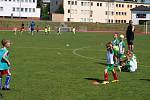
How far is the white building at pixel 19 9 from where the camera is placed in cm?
12345

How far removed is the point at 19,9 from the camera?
12625cm

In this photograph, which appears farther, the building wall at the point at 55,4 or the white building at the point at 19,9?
the building wall at the point at 55,4

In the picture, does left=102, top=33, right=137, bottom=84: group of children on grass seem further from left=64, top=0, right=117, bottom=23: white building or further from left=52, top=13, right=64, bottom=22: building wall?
left=64, top=0, right=117, bottom=23: white building

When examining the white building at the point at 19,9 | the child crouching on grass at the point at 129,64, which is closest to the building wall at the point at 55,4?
the white building at the point at 19,9

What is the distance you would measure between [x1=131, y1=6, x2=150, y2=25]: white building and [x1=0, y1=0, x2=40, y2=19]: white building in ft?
115

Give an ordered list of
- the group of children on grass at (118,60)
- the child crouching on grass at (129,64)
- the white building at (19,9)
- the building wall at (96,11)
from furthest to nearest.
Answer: the building wall at (96,11), the white building at (19,9), the child crouching on grass at (129,64), the group of children on grass at (118,60)

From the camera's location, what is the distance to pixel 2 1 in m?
123

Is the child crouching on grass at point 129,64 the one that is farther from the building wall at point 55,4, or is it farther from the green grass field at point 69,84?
the building wall at point 55,4

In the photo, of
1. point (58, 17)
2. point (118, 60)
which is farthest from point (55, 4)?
point (118, 60)

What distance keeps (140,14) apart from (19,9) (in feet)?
138

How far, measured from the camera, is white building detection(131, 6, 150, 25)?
145m

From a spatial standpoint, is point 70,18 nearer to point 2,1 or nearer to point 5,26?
point 2,1

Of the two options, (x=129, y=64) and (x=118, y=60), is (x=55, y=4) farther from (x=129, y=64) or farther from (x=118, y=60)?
(x=129, y=64)

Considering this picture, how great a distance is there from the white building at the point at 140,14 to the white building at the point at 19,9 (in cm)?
3518
